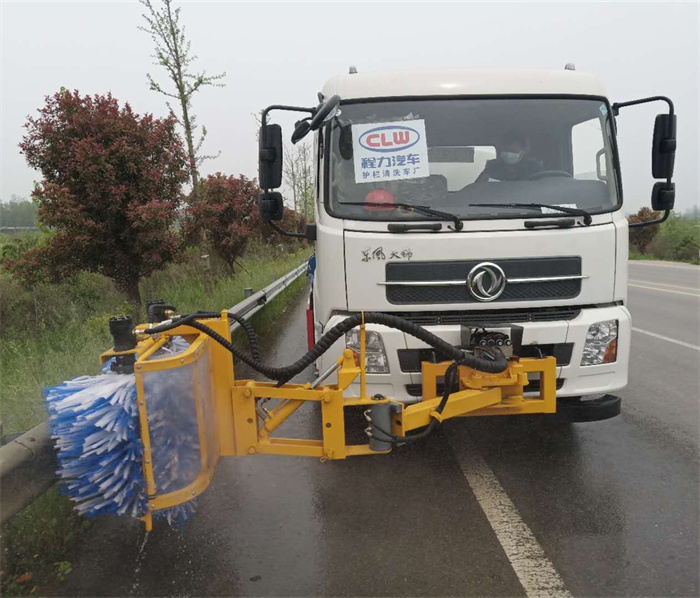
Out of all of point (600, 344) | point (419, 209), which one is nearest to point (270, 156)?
point (419, 209)

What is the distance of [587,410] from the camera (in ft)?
11.1

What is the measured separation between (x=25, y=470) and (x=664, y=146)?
4.56 meters

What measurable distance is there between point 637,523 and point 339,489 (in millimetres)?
1768

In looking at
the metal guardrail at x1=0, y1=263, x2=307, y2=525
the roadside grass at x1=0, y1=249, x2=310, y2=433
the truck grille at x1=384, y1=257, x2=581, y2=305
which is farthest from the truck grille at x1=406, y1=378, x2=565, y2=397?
the roadside grass at x1=0, y1=249, x2=310, y2=433

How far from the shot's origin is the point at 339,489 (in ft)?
10.9

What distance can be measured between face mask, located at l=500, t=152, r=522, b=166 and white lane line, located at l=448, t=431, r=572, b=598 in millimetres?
2169

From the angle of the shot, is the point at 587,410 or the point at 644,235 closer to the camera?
the point at 587,410

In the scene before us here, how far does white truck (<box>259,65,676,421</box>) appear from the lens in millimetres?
3246

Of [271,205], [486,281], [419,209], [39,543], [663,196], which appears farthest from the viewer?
[663,196]

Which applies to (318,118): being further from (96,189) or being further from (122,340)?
(96,189)

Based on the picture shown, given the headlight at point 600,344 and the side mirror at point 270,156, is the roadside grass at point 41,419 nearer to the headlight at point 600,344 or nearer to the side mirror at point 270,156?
the side mirror at point 270,156

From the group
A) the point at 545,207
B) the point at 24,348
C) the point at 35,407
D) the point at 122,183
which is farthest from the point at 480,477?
the point at 122,183

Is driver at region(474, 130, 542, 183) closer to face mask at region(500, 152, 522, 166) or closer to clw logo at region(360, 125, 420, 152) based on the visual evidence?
face mask at region(500, 152, 522, 166)

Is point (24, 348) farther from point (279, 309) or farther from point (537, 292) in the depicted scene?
point (537, 292)
